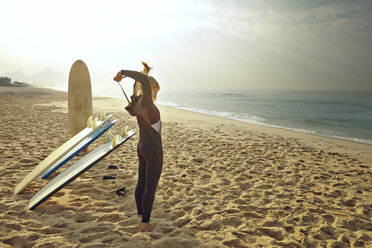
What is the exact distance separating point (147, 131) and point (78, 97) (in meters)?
4.56

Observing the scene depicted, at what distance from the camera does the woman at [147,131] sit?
7.43 ft

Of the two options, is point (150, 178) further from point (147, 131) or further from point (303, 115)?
point (303, 115)

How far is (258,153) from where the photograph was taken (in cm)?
628

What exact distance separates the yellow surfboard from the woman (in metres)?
4.24

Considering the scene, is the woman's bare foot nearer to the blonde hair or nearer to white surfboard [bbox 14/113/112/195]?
the blonde hair

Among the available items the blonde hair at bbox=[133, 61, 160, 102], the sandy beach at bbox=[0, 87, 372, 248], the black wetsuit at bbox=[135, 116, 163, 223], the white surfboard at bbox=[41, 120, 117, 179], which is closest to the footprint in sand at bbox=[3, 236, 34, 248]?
the sandy beach at bbox=[0, 87, 372, 248]

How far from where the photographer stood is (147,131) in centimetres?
239

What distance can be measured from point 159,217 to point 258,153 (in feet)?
13.7

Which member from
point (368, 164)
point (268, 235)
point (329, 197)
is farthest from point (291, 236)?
point (368, 164)

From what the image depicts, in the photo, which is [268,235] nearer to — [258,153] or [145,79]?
[145,79]

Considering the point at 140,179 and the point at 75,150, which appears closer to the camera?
the point at 140,179

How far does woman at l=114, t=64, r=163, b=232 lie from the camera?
2.26 metres

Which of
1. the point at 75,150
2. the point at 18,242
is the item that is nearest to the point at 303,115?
the point at 75,150

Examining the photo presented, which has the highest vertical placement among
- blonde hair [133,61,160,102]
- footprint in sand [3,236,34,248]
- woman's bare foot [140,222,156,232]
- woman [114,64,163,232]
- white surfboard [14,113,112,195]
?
blonde hair [133,61,160,102]
